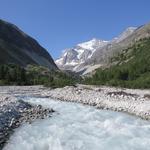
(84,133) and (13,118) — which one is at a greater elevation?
(13,118)

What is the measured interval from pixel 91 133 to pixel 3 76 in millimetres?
85537

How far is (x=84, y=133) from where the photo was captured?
1045 inches

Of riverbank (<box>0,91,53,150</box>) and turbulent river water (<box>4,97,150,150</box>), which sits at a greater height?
riverbank (<box>0,91,53,150</box>)

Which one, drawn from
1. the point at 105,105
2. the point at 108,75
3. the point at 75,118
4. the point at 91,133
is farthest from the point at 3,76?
the point at 91,133

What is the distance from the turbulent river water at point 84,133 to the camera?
23.0m

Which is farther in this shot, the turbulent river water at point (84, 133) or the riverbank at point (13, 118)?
the riverbank at point (13, 118)

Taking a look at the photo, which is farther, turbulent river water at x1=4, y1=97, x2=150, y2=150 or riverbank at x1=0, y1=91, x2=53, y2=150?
riverbank at x1=0, y1=91, x2=53, y2=150

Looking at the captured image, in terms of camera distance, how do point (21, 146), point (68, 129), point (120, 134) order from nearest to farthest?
point (21, 146) → point (120, 134) → point (68, 129)

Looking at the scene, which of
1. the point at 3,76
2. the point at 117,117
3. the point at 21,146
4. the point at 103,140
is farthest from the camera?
the point at 3,76

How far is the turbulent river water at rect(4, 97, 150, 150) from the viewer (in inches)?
906

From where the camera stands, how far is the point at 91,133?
2662cm

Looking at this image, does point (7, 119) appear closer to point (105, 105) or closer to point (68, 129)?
point (68, 129)

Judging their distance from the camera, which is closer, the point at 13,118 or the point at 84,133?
the point at 84,133

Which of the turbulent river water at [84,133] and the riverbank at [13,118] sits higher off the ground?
the riverbank at [13,118]
